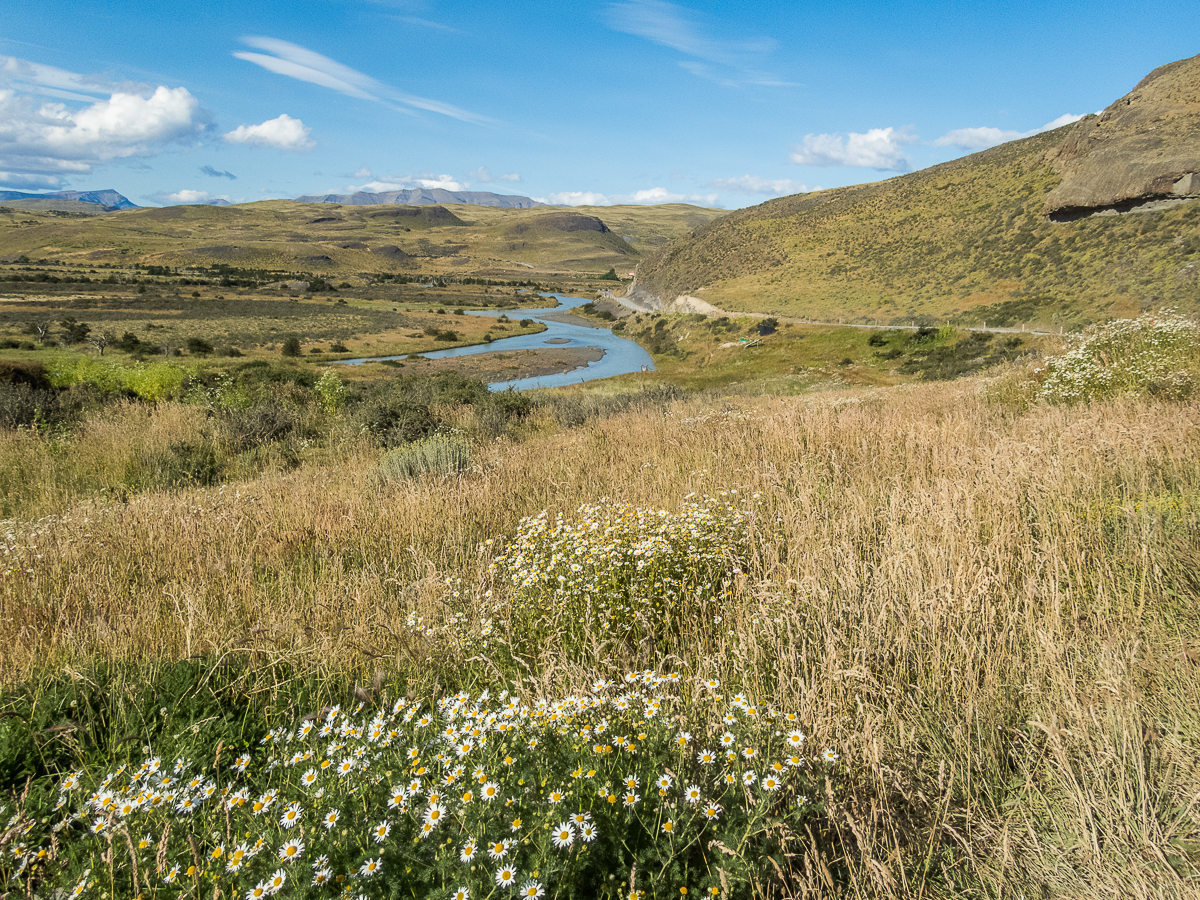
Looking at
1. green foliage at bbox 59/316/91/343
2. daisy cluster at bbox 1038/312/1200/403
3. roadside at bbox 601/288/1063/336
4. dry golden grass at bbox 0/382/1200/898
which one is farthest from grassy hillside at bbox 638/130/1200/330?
green foliage at bbox 59/316/91/343

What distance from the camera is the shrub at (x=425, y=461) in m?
8.20

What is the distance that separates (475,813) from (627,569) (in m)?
2.25

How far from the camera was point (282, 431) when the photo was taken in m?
13.4

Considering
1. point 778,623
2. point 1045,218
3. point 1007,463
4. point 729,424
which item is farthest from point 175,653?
point 1045,218

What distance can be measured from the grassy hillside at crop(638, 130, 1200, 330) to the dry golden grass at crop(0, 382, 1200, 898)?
105 ft

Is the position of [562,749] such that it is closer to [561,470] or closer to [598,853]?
[598,853]

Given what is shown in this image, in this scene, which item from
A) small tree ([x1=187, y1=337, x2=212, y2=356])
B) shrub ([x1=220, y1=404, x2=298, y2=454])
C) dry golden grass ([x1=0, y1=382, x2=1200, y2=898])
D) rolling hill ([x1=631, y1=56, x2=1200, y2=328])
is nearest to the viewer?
dry golden grass ([x1=0, y1=382, x2=1200, y2=898])

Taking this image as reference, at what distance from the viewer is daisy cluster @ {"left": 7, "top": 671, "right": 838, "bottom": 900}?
1.60 metres

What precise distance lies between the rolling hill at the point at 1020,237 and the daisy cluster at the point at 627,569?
1435 inches

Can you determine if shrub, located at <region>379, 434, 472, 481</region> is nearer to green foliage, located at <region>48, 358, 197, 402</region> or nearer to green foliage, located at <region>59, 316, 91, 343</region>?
green foliage, located at <region>48, 358, 197, 402</region>

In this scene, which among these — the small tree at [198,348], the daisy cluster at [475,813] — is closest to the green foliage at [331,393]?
the daisy cluster at [475,813]

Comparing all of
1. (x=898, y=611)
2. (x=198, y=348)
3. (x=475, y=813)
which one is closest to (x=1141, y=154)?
(x=898, y=611)

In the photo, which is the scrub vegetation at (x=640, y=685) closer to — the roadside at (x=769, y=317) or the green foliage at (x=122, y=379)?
the green foliage at (x=122, y=379)

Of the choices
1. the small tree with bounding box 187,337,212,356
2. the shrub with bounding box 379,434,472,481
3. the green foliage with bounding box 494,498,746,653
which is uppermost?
the green foliage with bounding box 494,498,746,653
